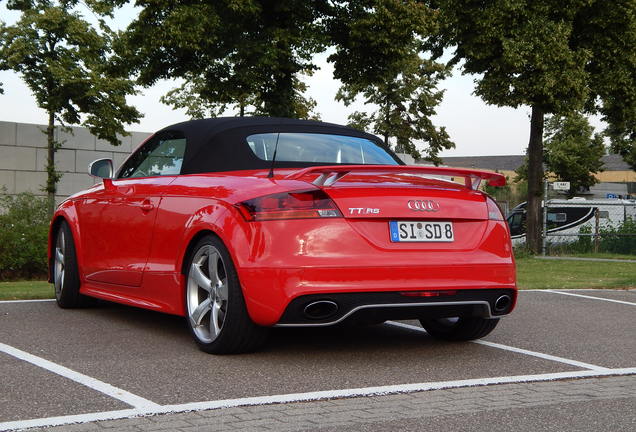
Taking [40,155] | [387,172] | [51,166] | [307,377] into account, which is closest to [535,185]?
[51,166]

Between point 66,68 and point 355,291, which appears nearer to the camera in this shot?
Result: point 355,291

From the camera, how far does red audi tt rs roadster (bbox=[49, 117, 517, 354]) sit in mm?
5445

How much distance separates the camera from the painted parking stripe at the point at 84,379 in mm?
4492

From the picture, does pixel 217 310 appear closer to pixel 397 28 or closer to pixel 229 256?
pixel 229 256

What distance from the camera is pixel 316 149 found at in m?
6.64

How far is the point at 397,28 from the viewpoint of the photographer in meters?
25.7

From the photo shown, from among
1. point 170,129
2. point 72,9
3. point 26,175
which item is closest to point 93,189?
point 170,129

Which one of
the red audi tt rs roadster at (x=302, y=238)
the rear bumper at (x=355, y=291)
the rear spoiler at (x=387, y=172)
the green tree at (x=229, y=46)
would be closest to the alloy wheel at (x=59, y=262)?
the red audi tt rs roadster at (x=302, y=238)

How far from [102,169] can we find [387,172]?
9.56 ft

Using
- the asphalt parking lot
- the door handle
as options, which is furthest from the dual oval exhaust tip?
the door handle

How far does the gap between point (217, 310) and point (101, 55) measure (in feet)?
92.3

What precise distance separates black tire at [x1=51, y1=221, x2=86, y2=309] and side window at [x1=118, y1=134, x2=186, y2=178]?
807 mm

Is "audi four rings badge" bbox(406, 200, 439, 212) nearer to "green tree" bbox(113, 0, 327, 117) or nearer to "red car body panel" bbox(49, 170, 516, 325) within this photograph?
"red car body panel" bbox(49, 170, 516, 325)

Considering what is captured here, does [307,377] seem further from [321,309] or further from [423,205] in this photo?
[423,205]
